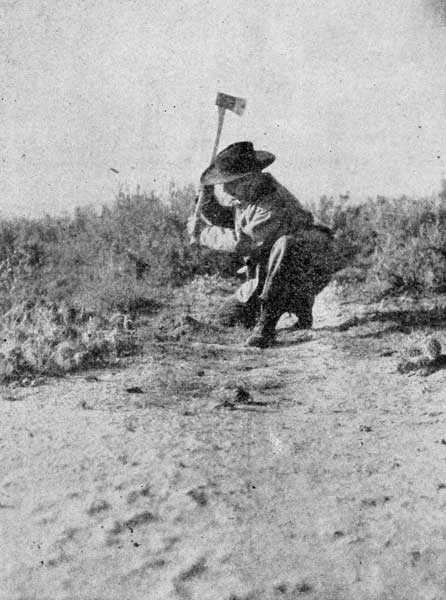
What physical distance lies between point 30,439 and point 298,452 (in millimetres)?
1363

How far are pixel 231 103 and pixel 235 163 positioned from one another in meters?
1.12

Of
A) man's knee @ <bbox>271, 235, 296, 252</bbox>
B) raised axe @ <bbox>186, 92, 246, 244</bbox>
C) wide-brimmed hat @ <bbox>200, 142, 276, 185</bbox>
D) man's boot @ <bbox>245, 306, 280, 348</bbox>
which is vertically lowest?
man's boot @ <bbox>245, 306, 280, 348</bbox>

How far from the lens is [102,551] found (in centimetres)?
276

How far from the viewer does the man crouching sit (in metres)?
6.57

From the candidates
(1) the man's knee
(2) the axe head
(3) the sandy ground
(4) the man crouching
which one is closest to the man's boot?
(4) the man crouching

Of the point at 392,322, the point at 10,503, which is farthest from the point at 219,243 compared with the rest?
the point at 10,503

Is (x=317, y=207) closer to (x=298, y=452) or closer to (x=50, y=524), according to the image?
(x=298, y=452)

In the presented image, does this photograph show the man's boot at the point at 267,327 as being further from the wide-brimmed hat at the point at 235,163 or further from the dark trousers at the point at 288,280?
the wide-brimmed hat at the point at 235,163

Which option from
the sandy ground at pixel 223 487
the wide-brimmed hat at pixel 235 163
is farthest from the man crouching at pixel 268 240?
the sandy ground at pixel 223 487

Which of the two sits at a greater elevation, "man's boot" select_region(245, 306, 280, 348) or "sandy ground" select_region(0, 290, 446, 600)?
"sandy ground" select_region(0, 290, 446, 600)

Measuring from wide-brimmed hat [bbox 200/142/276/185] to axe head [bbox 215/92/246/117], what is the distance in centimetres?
89

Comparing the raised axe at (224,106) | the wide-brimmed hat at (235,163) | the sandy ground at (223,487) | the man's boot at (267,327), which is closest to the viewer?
the sandy ground at (223,487)

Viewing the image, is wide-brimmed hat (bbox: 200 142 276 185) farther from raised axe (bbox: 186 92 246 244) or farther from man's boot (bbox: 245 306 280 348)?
man's boot (bbox: 245 306 280 348)

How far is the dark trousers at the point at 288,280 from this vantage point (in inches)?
258
